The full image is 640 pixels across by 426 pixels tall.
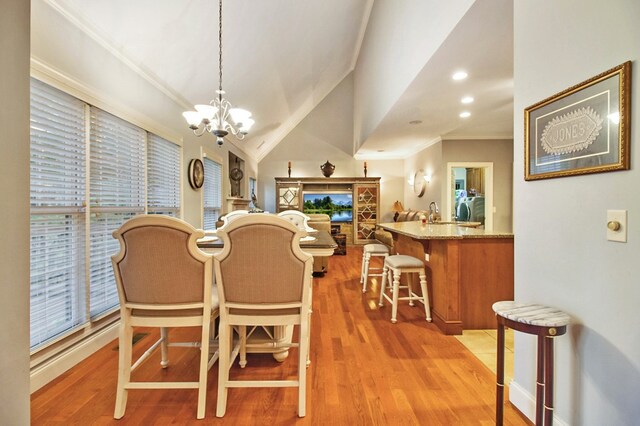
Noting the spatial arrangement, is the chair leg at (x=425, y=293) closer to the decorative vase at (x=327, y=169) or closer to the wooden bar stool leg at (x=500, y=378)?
the wooden bar stool leg at (x=500, y=378)

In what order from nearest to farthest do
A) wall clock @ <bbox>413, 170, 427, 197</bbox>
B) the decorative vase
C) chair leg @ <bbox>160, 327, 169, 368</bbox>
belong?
chair leg @ <bbox>160, 327, 169, 368</bbox> < wall clock @ <bbox>413, 170, 427, 197</bbox> < the decorative vase

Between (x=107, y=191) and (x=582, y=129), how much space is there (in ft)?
10.2

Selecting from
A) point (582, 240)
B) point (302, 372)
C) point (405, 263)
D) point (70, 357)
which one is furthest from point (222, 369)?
point (405, 263)

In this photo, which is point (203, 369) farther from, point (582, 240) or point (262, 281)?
point (582, 240)

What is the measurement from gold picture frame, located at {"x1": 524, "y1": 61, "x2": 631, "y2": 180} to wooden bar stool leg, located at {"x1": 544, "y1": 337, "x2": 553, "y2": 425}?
2.38ft

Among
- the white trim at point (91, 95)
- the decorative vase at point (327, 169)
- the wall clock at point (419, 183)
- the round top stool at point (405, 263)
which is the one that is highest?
the decorative vase at point (327, 169)

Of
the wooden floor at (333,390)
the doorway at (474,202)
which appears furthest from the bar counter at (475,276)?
the doorway at (474,202)

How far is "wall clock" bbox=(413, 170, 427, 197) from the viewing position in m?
6.50

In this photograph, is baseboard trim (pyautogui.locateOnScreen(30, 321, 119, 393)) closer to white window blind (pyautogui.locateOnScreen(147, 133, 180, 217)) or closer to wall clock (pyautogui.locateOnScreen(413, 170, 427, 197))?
white window blind (pyautogui.locateOnScreen(147, 133, 180, 217))

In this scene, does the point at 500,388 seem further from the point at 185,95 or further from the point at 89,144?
the point at 185,95

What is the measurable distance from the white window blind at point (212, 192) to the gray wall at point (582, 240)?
4103mm

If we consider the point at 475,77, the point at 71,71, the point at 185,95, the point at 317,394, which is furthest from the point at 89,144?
the point at 475,77

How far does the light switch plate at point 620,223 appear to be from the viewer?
104 centimetres

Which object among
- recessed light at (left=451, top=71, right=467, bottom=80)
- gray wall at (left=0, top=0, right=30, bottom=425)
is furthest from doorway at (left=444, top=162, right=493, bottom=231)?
gray wall at (left=0, top=0, right=30, bottom=425)
